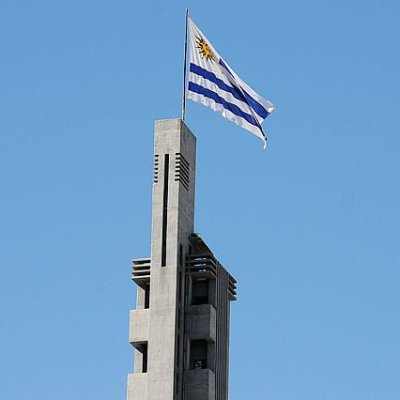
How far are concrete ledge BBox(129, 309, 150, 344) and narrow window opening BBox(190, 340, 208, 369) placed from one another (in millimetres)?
3187

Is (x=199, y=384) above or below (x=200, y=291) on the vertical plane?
below

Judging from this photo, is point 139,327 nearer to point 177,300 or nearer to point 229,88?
point 177,300

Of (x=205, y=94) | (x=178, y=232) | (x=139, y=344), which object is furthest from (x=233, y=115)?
(x=139, y=344)

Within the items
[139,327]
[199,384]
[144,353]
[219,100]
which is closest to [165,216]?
[139,327]

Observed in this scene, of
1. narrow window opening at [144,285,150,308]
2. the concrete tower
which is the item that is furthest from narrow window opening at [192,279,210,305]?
narrow window opening at [144,285,150,308]

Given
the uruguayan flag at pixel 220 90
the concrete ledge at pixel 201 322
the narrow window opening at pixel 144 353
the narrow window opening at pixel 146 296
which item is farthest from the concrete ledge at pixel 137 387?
the uruguayan flag at pixel 220 90

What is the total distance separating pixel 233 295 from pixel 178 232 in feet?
22.6

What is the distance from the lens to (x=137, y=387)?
82062mm

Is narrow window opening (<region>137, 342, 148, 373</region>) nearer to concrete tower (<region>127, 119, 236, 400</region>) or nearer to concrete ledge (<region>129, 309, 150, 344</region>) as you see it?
concrete tower (<region>127, 119, 236, 400</region>)

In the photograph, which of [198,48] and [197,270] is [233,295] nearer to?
[197,270]

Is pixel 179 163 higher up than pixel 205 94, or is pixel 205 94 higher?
pixel 205 94

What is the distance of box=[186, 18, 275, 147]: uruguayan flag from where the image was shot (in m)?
90.0

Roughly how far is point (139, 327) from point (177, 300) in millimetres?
2611

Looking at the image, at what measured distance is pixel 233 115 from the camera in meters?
90.0
